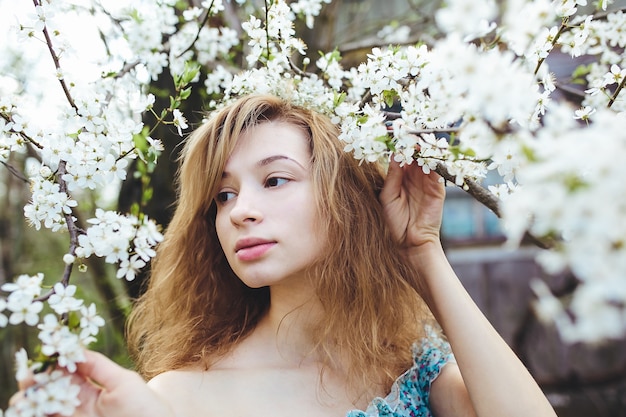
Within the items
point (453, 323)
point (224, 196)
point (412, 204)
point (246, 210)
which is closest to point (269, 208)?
point (246, 210)

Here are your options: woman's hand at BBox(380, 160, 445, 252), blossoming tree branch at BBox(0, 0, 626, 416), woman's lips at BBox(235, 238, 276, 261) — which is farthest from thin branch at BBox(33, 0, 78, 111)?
woman's hand at BBox(380, 160, 445, 252)

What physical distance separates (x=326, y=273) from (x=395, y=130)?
1.93ft

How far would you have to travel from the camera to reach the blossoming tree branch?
1.88 feet

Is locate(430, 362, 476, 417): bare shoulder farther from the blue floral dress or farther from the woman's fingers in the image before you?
the woman's fingers

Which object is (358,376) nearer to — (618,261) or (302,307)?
(302,307)

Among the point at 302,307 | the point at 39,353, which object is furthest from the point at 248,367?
the point at 39,353

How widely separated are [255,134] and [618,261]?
1213 mm

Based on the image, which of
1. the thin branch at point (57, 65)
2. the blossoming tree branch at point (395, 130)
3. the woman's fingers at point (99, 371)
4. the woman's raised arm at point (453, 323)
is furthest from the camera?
the woman's raised arm at point (453, 323)

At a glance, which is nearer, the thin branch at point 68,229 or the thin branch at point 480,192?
the thin branch at point 68,229

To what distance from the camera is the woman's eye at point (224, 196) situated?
167cm

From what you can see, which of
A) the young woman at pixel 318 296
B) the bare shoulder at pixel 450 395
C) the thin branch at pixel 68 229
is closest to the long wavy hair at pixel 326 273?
the young woman at pixel 318 296

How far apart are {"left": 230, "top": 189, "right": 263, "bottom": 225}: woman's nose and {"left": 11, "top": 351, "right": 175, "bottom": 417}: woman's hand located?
19.0 inches

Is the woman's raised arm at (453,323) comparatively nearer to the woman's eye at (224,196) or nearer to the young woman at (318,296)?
→ the young woman at (318,296)

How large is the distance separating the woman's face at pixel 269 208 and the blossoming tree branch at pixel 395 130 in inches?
6.3
